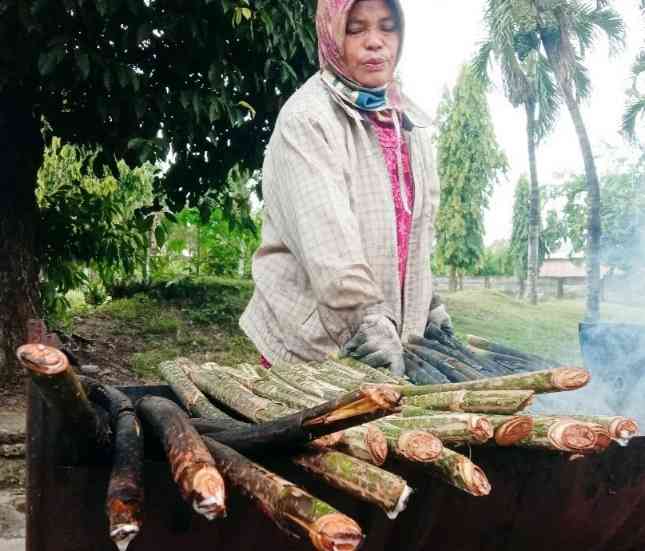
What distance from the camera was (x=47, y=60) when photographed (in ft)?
15.1

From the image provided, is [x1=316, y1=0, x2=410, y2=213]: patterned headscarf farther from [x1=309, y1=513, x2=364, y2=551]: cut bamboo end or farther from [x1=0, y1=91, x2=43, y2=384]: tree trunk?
[x1=0, y1=91, x2=43, y2=384]: tree trunk

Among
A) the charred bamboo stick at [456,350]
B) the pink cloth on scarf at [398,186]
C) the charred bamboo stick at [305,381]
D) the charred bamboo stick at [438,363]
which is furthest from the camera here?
the pink cloth on scarf at [398,186]

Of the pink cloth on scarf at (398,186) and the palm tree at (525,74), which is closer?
the pink cloth on scarf at (398,186)

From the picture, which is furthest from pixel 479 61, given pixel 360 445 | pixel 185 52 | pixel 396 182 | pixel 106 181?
pixel 360 445

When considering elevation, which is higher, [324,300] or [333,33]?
[333,33]

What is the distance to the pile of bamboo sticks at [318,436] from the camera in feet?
3.80

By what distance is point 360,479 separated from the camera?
4.22 feet

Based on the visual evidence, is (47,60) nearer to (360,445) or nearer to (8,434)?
(8,434)

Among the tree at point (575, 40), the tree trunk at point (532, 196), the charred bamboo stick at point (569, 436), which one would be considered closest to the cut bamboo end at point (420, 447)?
the charred bamboo stick at point (569, 436)

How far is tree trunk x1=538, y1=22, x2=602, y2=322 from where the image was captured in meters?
15.6

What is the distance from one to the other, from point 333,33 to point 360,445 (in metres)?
1.62

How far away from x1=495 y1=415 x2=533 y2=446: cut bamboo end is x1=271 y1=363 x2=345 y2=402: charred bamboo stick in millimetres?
431

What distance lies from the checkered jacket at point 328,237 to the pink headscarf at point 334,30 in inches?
3.1

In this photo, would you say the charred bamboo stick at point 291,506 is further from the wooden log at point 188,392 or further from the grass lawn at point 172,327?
the grass lawn at point 172,327
